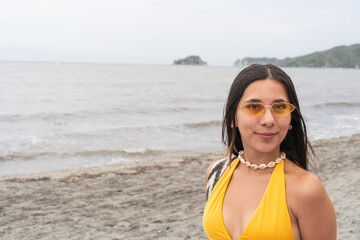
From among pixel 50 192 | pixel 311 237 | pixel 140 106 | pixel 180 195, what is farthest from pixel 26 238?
pixel 140 106

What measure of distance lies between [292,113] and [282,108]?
0.45 feet

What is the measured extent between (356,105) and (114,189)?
26.2m

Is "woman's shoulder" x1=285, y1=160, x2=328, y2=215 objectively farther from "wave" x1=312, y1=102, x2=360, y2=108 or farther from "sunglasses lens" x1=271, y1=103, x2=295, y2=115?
"wave" x1=312, y1=102, x2=360, y2=108

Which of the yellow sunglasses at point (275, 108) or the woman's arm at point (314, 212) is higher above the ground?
the yellow sunglasses at point (275, 108)

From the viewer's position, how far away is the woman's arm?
150 centimetres

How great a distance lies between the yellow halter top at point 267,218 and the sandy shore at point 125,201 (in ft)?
Result: 10.5

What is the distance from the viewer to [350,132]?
16.7 m

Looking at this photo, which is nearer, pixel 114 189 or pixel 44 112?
pixel 114 189

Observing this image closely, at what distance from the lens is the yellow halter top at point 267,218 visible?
151cm

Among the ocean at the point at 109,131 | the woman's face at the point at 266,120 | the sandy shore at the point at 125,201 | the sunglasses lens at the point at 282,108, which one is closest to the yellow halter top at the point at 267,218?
the woman's face at the point at 266,120

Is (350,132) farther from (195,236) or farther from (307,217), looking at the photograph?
(307,217)

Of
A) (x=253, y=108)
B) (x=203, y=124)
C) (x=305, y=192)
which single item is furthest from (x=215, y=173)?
(x=203, y=124)

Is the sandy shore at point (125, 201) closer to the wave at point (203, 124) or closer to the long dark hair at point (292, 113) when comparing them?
the long dark hair at point (292, 113)

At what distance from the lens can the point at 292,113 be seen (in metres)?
1.81
